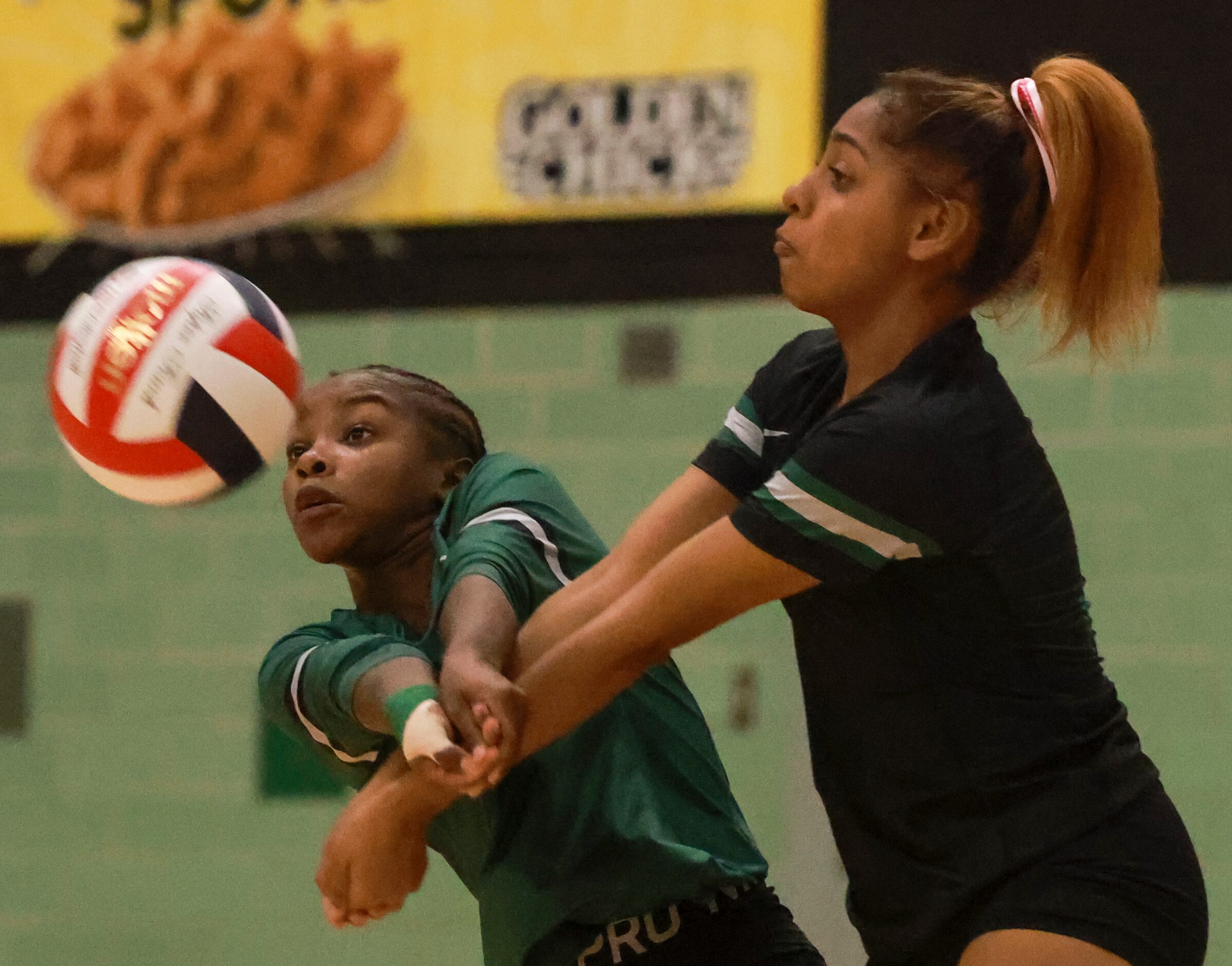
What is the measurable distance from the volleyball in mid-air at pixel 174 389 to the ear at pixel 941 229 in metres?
0.97

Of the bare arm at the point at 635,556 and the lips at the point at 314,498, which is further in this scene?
the lips at the point at 314,498

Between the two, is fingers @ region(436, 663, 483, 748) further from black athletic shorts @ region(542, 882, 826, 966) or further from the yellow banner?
the yellow banner

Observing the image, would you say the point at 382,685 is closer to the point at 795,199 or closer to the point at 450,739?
the point at 450,739

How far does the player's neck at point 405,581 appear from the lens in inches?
83.6

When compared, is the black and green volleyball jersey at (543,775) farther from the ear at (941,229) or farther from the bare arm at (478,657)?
the ear at (941,229)

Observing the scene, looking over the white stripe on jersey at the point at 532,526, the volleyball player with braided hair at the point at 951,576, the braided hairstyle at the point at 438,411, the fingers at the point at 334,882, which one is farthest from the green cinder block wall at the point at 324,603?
the fingers at the point at 334,882

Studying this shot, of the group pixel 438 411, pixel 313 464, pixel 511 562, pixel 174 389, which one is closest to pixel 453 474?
pixel 438 411

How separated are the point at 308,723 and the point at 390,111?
256 cm

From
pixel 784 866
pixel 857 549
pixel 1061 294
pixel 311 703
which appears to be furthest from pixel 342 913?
pixel 784 866

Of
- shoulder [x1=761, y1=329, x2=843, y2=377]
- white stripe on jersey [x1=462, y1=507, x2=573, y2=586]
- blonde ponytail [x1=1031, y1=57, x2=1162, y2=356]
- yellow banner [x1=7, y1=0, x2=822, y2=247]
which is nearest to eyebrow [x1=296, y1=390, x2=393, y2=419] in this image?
white stripe on jersey [x1=462, y1=507, x2=573, y2=586]

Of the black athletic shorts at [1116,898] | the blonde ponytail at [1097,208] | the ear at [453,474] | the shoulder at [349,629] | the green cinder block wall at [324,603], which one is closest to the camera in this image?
the black athletic shorts at [1116,898]

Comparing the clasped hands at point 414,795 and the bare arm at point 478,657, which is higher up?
the bare arm at point 478,657

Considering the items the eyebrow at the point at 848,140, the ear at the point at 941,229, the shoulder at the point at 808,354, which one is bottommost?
the shoulder at the point at 808,354

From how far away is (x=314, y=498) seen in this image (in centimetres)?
208
